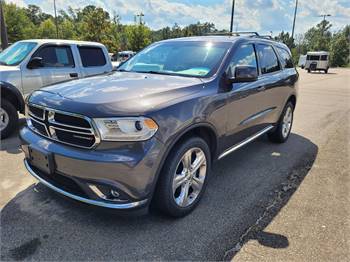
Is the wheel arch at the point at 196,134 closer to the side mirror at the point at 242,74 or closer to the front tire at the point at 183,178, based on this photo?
the front tire at the point at 183,178

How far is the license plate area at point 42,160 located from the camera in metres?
2.68

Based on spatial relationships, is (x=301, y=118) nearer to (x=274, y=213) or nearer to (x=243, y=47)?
(x=243, y=47)

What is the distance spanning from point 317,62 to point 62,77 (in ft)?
115

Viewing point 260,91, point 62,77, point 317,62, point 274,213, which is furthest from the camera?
point 317,62

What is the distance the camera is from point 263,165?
4609mm

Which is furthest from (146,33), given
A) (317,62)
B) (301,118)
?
(301,118)

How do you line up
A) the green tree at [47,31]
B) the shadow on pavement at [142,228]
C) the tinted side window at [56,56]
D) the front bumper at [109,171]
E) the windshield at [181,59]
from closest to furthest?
the front bumper at [109,171], the shadow on pavement at [142,228], the windshield at [181,59], the tinted side window at [56,56], the green tree at [47,31]

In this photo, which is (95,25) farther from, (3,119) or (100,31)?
(3,119)

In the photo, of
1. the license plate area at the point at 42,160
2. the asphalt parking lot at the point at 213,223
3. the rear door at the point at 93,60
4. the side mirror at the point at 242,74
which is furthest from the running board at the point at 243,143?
the rear door at the point at 93,60

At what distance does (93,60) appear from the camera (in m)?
7.03

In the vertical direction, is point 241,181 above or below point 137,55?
below

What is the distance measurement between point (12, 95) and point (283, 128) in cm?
499

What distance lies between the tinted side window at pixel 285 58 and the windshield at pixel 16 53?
4.71 m

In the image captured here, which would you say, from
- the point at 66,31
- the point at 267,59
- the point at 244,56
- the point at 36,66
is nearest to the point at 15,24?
the point at 66,31
